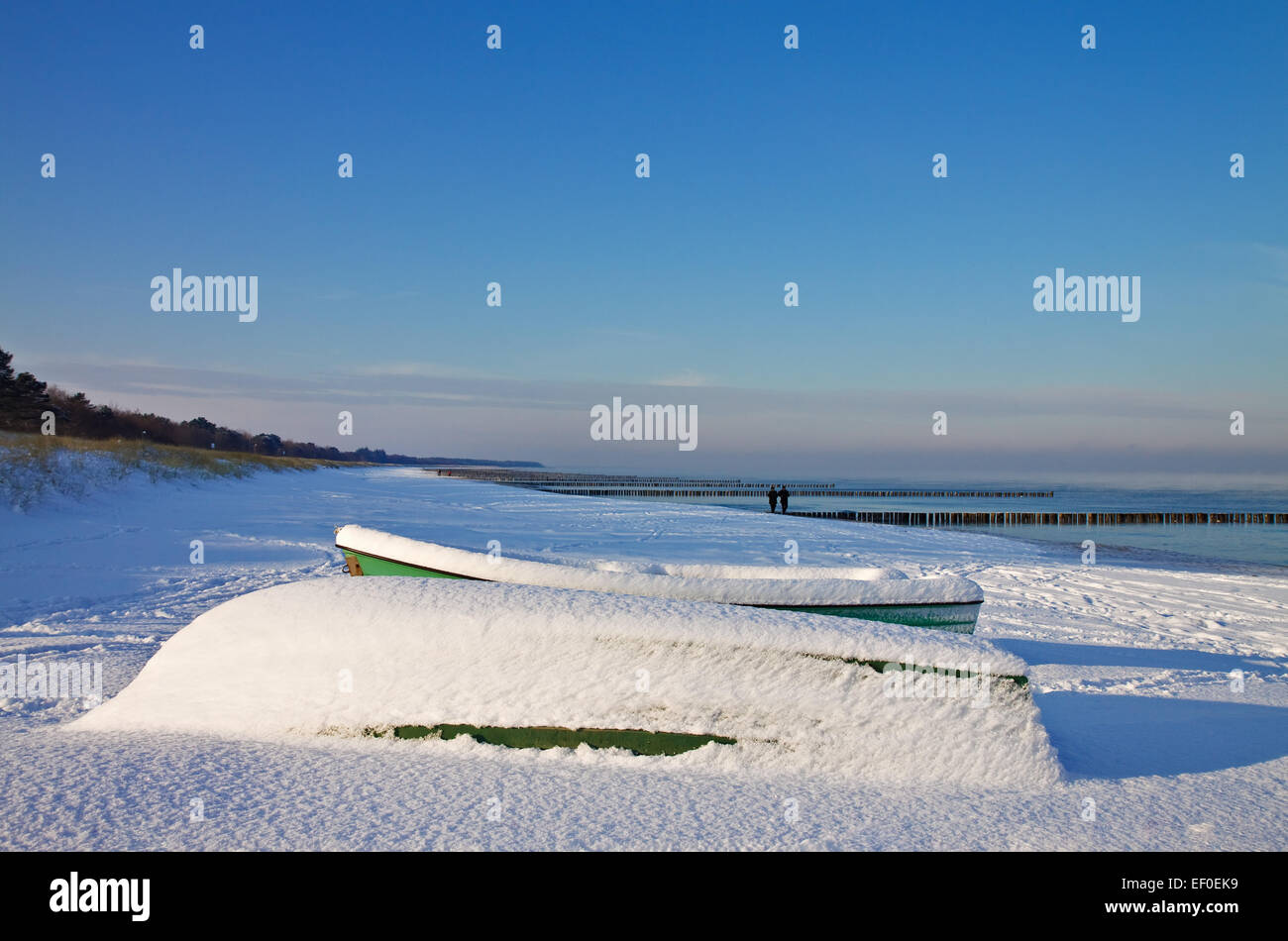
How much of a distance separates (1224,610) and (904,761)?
1035 cm

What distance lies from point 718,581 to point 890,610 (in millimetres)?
1551

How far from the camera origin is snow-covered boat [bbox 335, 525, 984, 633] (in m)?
4.88

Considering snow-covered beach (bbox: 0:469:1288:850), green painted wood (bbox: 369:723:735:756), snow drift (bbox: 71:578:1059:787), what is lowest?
snow-covered beach (bbox: 0:469:1288:850)

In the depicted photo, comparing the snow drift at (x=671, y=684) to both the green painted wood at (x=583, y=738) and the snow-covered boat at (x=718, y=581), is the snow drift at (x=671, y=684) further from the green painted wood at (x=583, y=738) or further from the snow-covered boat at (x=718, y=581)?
the snow-covered boat at (x=718, y=581)

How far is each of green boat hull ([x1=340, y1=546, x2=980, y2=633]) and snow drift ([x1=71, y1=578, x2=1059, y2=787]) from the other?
128cm

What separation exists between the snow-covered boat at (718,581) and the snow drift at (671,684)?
0.77 m

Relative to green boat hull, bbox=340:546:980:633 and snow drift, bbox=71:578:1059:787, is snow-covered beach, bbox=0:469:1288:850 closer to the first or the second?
snow drift, bbox=71:578:1059:787

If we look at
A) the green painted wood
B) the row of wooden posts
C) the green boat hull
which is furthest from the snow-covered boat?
the row of wooden posts

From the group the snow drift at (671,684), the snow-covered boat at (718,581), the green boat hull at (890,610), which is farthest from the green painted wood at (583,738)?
the green boat hull at (890,610)

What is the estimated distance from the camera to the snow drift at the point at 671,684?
371cm
